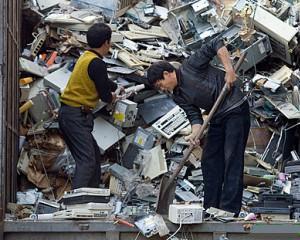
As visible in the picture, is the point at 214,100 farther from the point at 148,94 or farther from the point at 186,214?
the point at 148,94

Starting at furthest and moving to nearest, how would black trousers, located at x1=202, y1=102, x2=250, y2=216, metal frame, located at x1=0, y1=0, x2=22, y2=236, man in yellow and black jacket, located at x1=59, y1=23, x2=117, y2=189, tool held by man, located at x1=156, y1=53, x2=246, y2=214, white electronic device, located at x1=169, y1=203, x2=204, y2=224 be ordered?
man in yellow and black jacket, located at x1=59, y1=23, x2=117, y2=189 → black trousers, located at x1=202, y1=102, x2=250, y2=216 → metal frame, located at x1=0, y1=0, x2=22, y2=236 → tool held by man, located at x1=156, y1=53, x2=246, y2=214 → white electronic device, located at x1=169, y1=203, x2=204, y2=224

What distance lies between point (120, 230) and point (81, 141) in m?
1.58

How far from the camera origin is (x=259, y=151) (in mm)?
8062

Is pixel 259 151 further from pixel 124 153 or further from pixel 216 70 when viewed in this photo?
pixel 216 70

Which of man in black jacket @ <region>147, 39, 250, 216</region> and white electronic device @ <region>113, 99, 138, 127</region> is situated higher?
man in black jacket @ <region>147, 39, 250, 216</region>

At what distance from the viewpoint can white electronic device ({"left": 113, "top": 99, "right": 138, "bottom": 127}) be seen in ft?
24.3

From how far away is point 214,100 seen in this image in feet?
18.7

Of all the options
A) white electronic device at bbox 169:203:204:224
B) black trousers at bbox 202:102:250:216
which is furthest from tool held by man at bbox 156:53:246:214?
white electronic device at bbox 169:203:204:224

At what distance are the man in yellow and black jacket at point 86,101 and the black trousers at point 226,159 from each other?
1002 millimetres

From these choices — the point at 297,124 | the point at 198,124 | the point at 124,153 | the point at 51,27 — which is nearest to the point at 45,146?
the point at 124,153

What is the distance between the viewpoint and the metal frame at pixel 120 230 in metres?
4.84

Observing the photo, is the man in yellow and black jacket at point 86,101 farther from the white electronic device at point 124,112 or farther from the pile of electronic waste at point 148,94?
the white electronic device at point 124,112

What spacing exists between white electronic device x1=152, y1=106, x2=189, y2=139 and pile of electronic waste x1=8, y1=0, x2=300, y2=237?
0.4 inches

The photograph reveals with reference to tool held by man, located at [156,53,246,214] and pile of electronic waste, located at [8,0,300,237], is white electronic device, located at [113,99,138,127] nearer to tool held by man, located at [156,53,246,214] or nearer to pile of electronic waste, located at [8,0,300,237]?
pile of electronic waste, located at [8,0,300,237]
